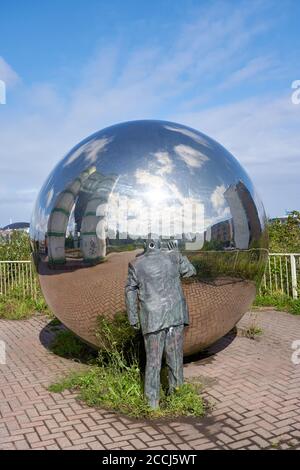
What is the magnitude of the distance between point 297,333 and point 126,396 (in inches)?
158

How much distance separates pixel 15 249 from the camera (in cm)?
1427

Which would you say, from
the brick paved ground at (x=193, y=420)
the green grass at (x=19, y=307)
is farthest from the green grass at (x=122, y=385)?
the green grass at (x=19, y=307)

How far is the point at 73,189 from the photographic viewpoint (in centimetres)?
505

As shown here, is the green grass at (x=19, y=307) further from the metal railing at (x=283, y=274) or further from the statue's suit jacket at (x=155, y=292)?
the statue's suit jacket at (x=155, y=292)

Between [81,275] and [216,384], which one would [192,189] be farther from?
[216,384]

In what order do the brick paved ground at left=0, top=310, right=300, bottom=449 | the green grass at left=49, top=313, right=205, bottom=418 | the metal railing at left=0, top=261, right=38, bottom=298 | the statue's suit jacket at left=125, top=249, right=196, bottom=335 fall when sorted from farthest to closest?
the metal railing at left=0, top=261, right=38, bottom=298 → the green grass at left=49, top=313, right=205, bottom=418 → the statue's suit jacket at left=125, top=249, right=196, bottom=335 → the brick paved ground at left=0, top=310, right=300, bottom=449

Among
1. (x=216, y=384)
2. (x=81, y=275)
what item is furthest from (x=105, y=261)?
(x=216, y=384)

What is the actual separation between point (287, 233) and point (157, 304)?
9887mm

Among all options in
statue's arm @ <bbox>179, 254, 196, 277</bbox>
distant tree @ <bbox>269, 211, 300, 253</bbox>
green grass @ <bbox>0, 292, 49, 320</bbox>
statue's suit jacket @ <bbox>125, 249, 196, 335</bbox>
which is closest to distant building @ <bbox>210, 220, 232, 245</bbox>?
statue's arm @ <bbox>179, 254, 196, 277</bbox>

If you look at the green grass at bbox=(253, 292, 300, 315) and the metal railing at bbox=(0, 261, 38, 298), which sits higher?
the metal railing at bbox=(0, 261, 38, 298)

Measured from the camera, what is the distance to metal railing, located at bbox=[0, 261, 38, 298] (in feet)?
38.1

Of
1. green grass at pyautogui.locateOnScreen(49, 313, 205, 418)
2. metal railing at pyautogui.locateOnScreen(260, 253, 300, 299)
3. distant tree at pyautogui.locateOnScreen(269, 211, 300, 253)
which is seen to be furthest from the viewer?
distant tree at pyautogui.locateOnScreen(269, 211, 300, 253)

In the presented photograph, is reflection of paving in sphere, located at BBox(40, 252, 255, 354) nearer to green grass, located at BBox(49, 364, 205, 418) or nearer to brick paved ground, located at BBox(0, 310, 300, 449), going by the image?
green grass, located at BBox(49, 364, 205, 418)

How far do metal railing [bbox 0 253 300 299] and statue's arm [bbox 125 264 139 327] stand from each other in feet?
21.9
